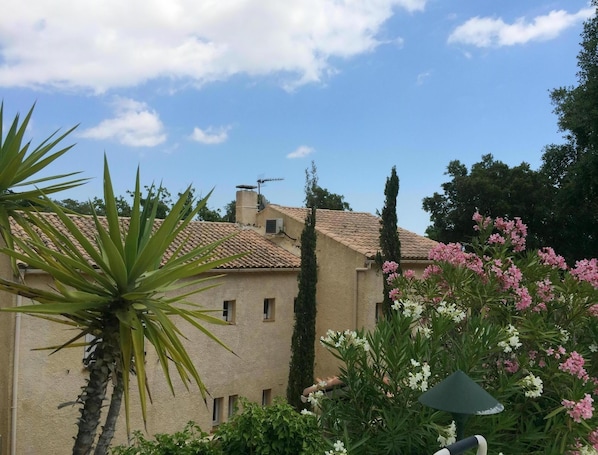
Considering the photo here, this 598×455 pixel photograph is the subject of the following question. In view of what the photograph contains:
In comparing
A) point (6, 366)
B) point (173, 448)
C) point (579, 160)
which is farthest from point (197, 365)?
point (579, 160)

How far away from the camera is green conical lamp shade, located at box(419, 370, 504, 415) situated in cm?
325

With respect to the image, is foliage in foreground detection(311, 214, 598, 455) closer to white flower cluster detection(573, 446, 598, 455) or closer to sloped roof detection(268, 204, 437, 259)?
white flower cluster detection(573, 446, 598, 455)

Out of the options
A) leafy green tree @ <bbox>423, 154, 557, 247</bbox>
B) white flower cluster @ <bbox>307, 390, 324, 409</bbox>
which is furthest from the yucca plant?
leafy green tree @ <bbox>423, 154, 557, 247</bbox>

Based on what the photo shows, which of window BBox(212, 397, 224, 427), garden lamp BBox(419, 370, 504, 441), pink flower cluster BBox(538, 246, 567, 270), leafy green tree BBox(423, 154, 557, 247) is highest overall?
leafy green tree BBox(423, 154, 557, 247)

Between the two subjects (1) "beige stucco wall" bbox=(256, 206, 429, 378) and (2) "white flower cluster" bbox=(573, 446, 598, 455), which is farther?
(1) "beige stucco wall" bbox=(256, 206, 429, 378)

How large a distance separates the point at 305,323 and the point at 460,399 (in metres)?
14.1

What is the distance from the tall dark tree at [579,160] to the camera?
53.3ft

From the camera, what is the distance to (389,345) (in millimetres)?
4934

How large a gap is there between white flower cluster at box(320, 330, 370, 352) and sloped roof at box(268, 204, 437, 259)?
1171 cm

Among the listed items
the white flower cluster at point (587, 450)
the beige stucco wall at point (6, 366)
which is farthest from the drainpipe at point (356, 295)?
the white flower cluster at point (587, 450)

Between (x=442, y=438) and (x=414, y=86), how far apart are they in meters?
11.9

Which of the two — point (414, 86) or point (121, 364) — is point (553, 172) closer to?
point (414, 86)

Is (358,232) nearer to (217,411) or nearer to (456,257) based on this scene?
(217,411)

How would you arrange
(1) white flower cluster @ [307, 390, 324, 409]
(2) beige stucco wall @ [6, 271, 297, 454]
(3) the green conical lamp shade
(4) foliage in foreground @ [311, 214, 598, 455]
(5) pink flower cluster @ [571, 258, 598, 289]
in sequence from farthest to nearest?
(2) beige stucco wall @ [6, 271, 297, 454], (5) pink flower cluster @ [571, 258, 598, 289], (1) white flower cluster @ [307, 390, 324, 409], (4) foliage in foreground @ [311, 214, 598, 455], (3) the green conical lamp shade
